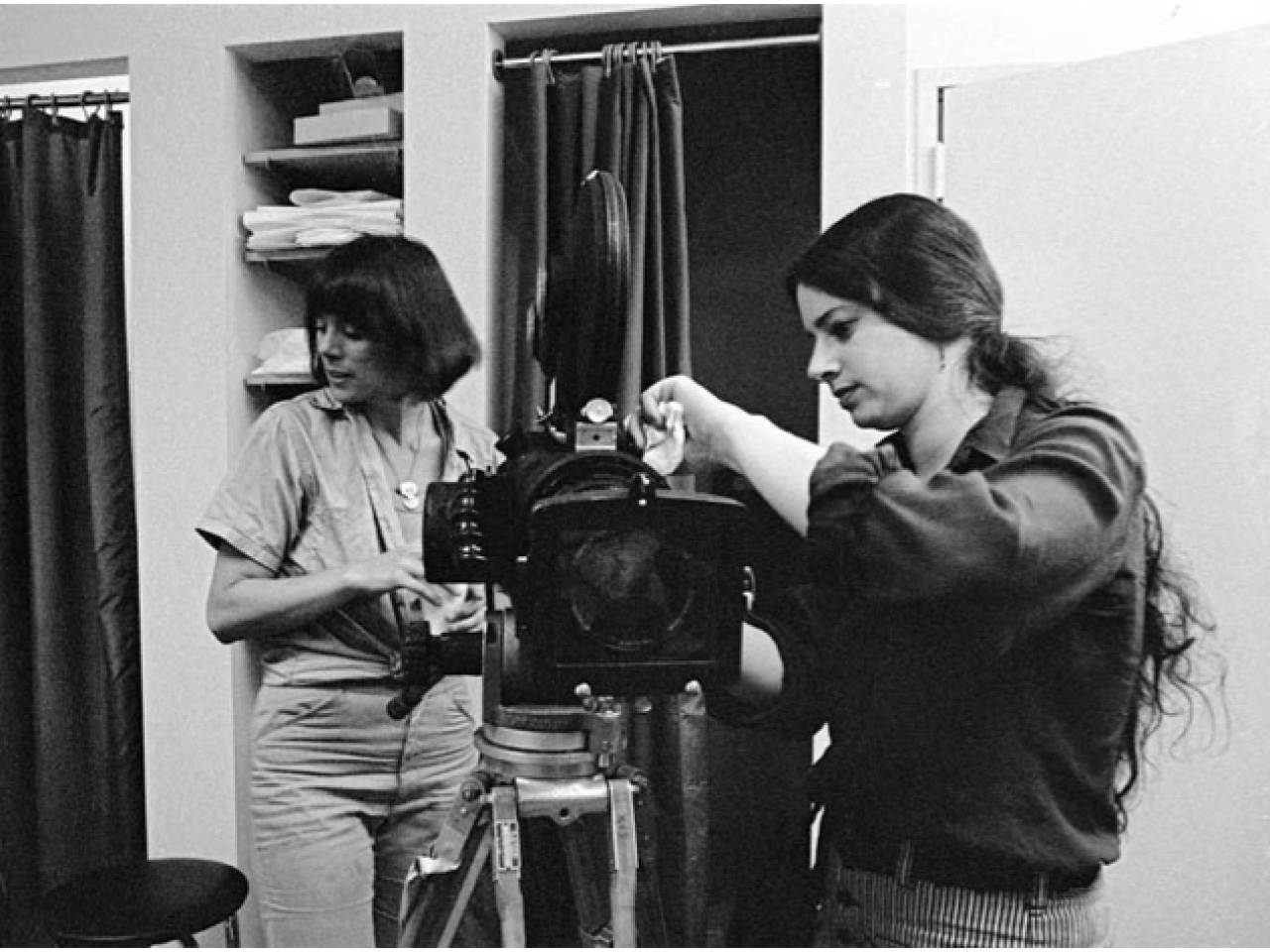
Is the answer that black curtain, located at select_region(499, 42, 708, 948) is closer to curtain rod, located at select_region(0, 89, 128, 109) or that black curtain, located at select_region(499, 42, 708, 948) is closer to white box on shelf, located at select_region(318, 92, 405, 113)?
white box on shelf, located at select_region(318, 92, 405, 113)

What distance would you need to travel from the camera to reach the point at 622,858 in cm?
73

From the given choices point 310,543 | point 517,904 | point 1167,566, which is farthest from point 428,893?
point 1167,566

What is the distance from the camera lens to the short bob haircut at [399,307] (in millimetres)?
812

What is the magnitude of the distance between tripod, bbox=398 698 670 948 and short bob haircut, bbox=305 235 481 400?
0.27 m

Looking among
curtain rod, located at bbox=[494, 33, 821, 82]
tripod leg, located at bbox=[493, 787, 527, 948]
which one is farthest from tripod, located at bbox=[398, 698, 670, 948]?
curtain rod, located at bbox=[494, 33, 821, 82]

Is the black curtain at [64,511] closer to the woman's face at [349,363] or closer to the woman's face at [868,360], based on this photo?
the woman's face at [349,363]

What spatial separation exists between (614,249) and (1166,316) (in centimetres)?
71

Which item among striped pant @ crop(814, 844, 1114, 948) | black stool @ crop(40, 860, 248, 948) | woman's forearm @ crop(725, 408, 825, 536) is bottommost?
black stool @ crop(40, 860, 248, 948)

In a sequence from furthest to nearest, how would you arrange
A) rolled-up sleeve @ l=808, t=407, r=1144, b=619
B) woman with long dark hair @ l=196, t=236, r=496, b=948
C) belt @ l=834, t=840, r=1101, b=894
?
woman with long dark hair @ l=196, t=236, r=496, b=948
belt @ l=834, t=840, r=1101, b=894
rolled-up sleeve @ l=808, t=407, r=1144, b=619

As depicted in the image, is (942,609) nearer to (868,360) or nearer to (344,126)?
(868,360)

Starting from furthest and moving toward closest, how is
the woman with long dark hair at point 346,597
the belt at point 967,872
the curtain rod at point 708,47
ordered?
the curtain rod at point 708,47, the woman with long dark hair at point 346,597, the belt at point 967,872

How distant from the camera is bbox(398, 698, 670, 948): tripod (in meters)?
0.72

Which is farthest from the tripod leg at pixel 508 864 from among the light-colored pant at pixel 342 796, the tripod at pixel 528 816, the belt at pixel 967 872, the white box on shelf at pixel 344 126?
the white box on shelf at pixel 344 126

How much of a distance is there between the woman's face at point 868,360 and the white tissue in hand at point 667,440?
9 cm
